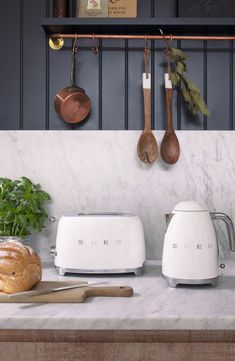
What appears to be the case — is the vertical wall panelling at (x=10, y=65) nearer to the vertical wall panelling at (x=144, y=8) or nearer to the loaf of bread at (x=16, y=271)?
the vertical wall panelling at (x=144, y=8)

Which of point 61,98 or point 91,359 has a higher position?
point 61,98

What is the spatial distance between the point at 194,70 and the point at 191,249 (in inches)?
32.1

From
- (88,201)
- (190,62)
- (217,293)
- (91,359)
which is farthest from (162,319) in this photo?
(190,62)

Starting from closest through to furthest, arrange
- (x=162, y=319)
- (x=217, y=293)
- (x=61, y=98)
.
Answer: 1. (x=162, y=319)
2. (x=217, y=293)
3. (x=61, y=98)

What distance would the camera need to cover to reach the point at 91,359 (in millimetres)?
1251

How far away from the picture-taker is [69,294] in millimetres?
1380

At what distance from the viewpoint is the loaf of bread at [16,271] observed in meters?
1.42

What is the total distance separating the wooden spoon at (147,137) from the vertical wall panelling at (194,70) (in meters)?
0.15

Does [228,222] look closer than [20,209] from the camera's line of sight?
Yes

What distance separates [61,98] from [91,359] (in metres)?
1.05

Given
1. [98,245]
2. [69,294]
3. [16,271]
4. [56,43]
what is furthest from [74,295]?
[56,43]

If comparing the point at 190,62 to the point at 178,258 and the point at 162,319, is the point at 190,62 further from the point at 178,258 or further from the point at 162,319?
the point at 162,319

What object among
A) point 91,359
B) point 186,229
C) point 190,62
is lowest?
point 91,359

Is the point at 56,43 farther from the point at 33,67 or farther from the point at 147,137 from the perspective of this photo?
the point at 147,137
